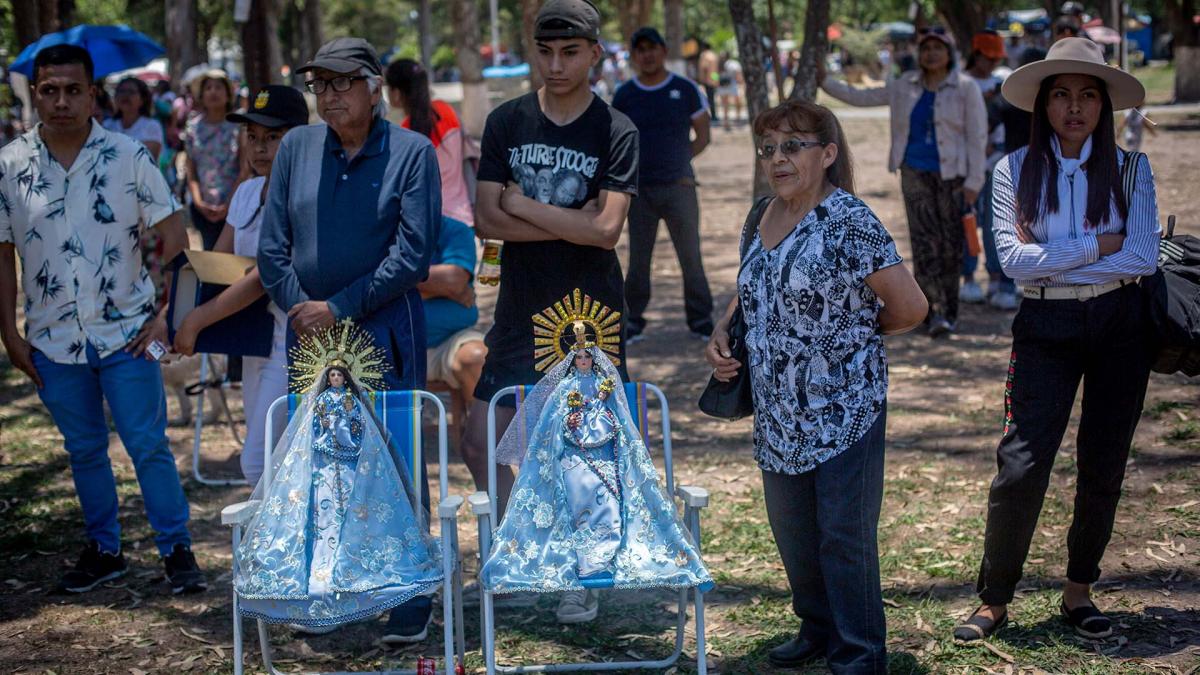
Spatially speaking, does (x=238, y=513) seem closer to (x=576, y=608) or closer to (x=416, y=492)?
(x=416, y=492)

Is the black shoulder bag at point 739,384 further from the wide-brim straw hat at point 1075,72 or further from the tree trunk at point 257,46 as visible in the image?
the tree trunk at point 257,46

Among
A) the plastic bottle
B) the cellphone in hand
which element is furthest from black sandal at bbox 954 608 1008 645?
the cellphone in hand

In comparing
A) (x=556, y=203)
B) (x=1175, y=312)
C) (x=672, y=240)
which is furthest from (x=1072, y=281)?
(x=672, y=240)

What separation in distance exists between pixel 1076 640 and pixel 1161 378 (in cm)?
401

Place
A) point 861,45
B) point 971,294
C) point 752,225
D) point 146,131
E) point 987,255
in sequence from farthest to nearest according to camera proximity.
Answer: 1. point 861,45
2. point 146,131
3. point 971,294
4. point 987,255
5. point 752,225

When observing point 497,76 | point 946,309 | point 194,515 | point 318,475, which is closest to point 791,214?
point 318,475

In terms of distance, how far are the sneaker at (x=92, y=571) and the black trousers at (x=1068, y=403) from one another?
11.9ft

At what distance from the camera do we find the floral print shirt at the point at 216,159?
374 inches

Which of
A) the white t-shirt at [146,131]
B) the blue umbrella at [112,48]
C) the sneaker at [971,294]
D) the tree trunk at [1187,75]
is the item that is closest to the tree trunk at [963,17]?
the tree trunk at [1187,75]

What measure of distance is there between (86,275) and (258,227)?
74cm

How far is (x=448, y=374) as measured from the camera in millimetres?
6656

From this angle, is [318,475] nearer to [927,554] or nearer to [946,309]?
[927,554]

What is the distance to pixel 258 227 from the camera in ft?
18.3

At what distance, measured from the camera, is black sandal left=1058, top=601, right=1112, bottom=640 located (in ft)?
15.0
